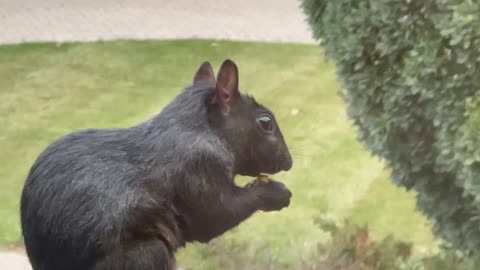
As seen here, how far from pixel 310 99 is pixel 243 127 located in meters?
2.93

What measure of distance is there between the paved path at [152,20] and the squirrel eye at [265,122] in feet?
11.8

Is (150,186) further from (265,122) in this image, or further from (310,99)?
(310,99)

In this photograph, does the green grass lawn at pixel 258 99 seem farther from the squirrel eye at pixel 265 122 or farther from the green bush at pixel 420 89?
the squirrel eye at pixel 265 122

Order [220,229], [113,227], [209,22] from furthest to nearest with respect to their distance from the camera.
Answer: [209,22] → [220,229] → [113,227]

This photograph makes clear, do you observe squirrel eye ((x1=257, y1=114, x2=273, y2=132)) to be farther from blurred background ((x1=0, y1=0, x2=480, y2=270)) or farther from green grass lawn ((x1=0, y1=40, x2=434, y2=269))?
green grass lawn ((x1=0, y1=40, x2=434, y2=269))

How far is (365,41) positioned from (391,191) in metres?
1.53

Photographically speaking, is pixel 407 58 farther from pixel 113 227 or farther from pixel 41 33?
pixel 41 33

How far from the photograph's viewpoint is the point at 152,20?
617cm

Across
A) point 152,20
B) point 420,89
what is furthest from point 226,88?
point 152,20

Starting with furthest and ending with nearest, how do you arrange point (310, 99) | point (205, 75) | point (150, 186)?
point (310, 99) → point (205, 75) → point (150, 186)

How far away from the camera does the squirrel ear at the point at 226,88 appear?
189 cm

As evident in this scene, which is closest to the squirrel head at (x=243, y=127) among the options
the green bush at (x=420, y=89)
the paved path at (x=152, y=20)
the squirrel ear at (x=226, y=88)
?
the squirrel ear at (x=226, y=88)

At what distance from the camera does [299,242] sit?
377 centimetres

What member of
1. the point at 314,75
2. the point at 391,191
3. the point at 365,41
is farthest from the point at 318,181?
the point at 365,41
